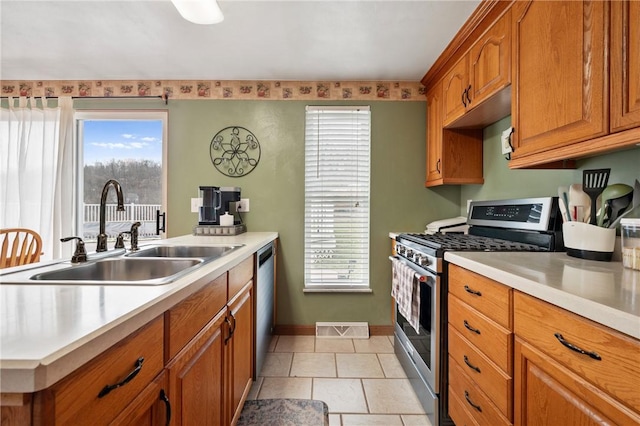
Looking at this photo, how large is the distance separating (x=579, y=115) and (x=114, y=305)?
1641mm

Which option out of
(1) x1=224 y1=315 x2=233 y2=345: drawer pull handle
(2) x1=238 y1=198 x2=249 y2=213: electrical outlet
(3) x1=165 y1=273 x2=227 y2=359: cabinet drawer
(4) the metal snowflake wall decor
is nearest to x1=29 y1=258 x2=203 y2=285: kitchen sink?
(3) x1=165 y1=273 x2=227 y2=359: cabinet drawer

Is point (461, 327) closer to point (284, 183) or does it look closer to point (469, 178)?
point (469, 178)

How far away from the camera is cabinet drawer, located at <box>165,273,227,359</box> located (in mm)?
860

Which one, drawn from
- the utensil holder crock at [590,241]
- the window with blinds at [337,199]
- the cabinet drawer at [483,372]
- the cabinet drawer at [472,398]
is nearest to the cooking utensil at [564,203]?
the utensil holder crock at [590,241]

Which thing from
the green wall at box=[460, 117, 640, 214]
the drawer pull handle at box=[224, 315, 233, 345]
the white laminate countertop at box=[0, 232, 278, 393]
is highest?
the green wall at box=[460, 117, 640, 214]

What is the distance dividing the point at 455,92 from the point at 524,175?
76 centimetres

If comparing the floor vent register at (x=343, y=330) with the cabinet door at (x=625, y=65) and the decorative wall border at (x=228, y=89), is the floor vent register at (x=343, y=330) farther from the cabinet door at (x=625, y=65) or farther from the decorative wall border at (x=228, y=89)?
the cabinet door at (x=625, y=65)

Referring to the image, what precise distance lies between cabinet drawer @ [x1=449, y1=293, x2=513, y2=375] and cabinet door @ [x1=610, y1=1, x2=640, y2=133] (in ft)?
2.67

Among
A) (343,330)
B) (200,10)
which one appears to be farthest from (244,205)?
(200,10)

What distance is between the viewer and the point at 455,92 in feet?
7.30

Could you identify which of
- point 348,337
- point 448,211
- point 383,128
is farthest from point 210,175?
point 448,211

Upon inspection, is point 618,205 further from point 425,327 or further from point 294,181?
point 294,181

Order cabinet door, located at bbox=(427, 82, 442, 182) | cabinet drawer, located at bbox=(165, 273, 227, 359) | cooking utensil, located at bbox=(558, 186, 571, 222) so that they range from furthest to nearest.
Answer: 1. cabinet door, located at bbox=(427, 82, 442, 182)
2. cooking utensil, located at bbox=(558, 186, 571, 222)
3. cabinet drawer, located at bbox=(165, 273, 227, 359)

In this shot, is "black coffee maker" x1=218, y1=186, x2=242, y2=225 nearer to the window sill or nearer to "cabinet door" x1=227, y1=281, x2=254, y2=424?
the window sill
